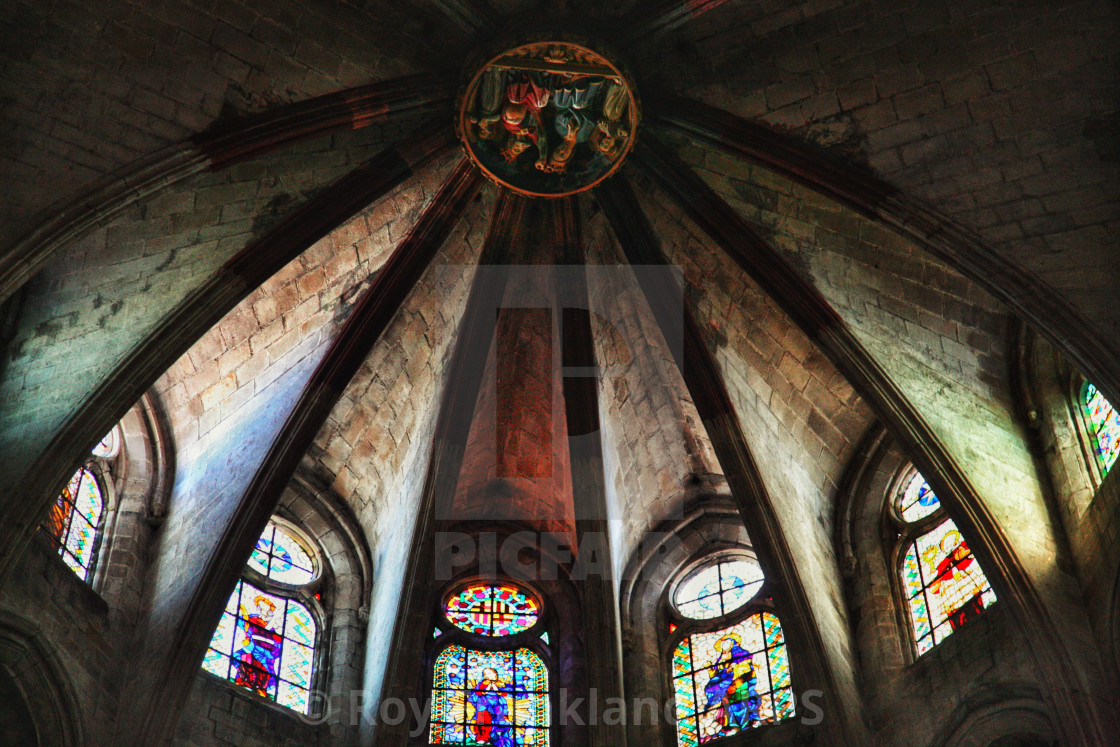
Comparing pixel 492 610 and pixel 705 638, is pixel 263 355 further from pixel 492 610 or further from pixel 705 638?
pixel 705 638

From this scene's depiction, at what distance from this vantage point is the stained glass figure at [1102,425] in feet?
40.1

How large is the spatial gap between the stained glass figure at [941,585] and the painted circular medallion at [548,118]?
4.43 m

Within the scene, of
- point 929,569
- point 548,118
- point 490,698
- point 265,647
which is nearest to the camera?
point 929,569

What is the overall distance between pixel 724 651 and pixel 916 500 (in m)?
2.25

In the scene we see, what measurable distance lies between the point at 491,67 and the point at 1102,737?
24.2 ft

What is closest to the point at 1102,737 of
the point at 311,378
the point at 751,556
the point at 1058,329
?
the point at 1058,329

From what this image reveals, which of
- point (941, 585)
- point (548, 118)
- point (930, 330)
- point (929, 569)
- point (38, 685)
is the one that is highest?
point (548, 118)

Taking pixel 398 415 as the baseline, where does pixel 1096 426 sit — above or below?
below

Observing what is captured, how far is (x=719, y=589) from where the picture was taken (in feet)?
49.8

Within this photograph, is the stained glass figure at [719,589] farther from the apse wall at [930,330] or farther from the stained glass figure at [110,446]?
the stained glass figure at [110,446]

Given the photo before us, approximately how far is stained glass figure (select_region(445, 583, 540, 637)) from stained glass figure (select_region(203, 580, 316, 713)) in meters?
1.46

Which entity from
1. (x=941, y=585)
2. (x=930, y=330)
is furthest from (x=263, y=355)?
(x=941, y=585)

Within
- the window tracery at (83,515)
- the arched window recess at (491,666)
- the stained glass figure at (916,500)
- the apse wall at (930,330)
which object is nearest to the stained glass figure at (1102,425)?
the apse wall at (930,330)

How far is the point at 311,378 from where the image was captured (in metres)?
14.0
